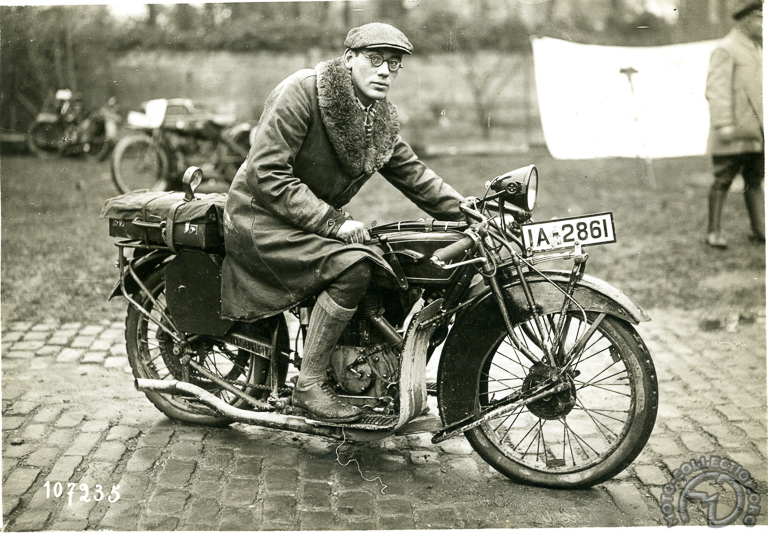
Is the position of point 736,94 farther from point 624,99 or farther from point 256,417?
point 256,417

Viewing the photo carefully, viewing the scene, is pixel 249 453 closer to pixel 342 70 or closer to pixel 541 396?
pixel 541 396

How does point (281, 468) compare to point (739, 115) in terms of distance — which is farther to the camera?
point (739, 115)

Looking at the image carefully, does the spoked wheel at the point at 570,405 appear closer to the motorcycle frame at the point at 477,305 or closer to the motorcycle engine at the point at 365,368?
the motorcycle frame at the point at 477,305

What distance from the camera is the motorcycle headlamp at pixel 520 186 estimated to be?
3.40 m

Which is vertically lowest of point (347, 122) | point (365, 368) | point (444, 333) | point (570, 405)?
point (570, 405)

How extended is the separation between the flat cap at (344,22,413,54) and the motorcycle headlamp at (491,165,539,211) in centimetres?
70

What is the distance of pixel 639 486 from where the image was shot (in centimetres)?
356

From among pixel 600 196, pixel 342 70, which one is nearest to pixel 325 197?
pixel 342 70

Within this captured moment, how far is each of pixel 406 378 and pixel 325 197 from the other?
95 centimetres

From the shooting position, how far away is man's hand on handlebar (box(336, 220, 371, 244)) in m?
3.51

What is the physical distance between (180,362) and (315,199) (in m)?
1.28

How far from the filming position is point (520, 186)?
134 inches

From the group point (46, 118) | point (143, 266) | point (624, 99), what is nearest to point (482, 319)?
point (143, 266)

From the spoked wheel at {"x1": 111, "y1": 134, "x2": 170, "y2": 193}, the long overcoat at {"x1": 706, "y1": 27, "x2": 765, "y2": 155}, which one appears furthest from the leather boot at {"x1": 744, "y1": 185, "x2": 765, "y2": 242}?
the spoked wheel at {"x1": 111, "y1": 134, "x2": 170, "y2": 193}
